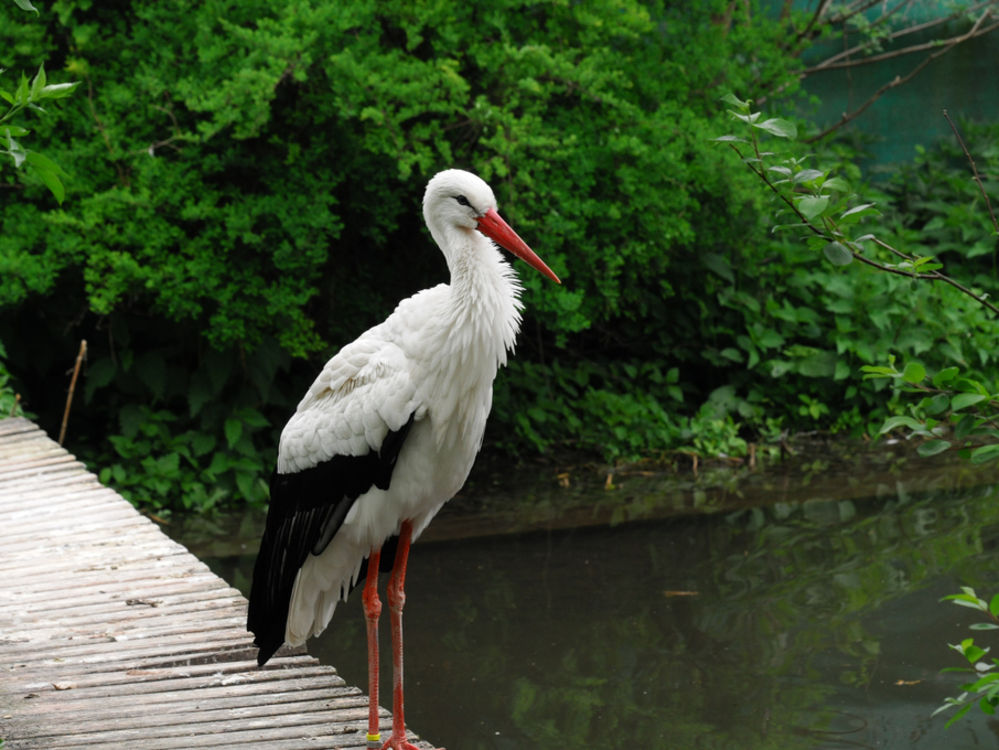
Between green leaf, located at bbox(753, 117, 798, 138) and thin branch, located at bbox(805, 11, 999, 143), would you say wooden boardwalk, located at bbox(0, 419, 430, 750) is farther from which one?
thin branch, located at bbox(805, 11, 999, 143)

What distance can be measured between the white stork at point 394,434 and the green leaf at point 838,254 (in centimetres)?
105

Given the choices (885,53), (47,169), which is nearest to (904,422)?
(47,169)

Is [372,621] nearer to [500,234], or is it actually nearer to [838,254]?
[500,234]

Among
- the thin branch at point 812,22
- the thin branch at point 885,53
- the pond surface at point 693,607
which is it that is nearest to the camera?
the pond surface at point 693,607

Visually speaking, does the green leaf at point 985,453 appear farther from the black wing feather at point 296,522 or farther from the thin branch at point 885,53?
the thin branch at point 885,53

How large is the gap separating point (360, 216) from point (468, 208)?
4.93 m

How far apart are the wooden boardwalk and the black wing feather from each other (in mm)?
205

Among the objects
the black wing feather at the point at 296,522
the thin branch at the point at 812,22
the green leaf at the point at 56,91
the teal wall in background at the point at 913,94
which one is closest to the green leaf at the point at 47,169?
the green leaf at the point at 56,91

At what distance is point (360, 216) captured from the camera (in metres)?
8.24

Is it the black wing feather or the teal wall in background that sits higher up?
the teal wall in background

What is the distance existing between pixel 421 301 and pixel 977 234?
8275 mm

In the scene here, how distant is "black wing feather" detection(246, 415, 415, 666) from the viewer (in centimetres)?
346

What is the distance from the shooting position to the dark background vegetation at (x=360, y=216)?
7.18 m

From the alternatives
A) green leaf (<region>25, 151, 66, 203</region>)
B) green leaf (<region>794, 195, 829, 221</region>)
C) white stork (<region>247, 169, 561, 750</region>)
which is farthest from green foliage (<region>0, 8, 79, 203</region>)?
green leaf (<region>794, 195, 829, 221</region>)
